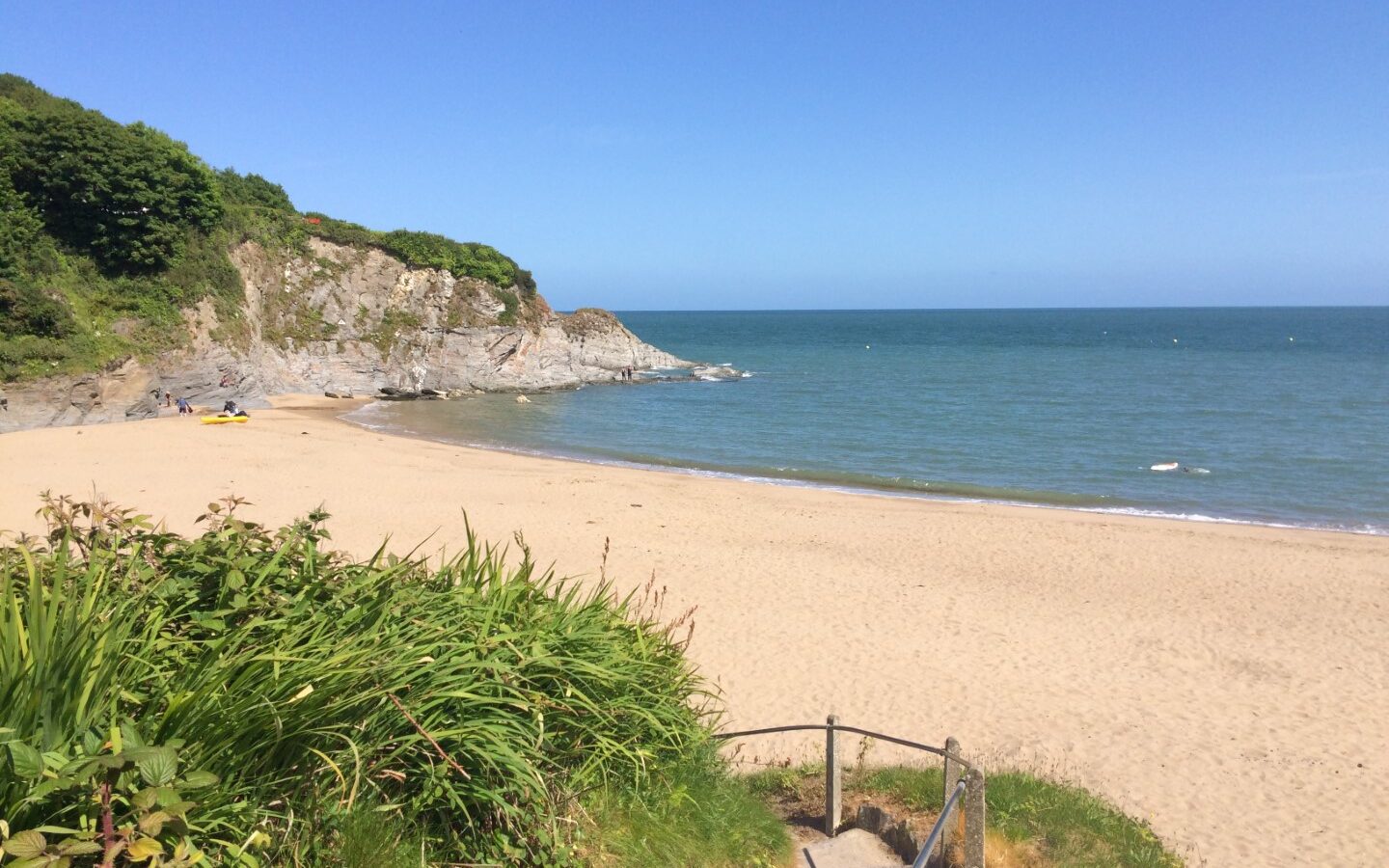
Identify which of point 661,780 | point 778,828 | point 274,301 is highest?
point 274,301

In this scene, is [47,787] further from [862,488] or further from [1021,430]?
[1021,430]

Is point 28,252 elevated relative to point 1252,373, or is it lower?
elevated

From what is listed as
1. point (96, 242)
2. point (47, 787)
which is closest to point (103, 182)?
point (96, 242)

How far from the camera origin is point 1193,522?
69.2 ft

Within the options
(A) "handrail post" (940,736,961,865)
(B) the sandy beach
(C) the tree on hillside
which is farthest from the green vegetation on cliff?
(A) "handrail post" (940,736,961,865)

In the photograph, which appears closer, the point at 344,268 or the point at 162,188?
the point at 162,188

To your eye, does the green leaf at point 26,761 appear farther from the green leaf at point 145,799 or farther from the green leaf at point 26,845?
the green leaf at point 145,799

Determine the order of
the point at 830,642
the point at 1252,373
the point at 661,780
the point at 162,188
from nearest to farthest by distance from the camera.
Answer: the point at 661,780, the point at 830,642, the point at 162,188, the point at 1252,373

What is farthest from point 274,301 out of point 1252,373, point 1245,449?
point 1252,373

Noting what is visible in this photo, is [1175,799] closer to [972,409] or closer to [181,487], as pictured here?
[181,487]

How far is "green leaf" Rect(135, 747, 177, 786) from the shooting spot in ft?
8.75

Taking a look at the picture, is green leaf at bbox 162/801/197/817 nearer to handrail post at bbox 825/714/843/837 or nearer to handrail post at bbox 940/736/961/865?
handrail post at bbox 940/736/961/865

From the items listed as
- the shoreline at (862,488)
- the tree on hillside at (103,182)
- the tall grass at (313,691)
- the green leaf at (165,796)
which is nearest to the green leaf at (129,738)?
the tall grass at (313,691)

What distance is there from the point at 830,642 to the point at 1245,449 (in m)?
26.1
